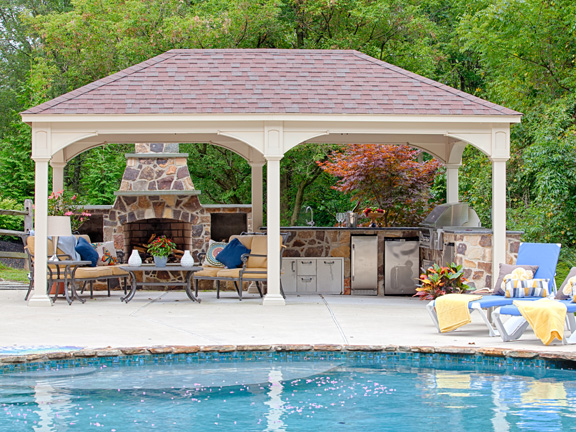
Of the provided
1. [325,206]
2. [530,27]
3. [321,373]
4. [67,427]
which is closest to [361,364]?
[321,373]

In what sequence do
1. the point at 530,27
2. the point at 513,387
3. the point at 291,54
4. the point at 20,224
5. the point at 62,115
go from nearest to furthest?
the point at 513,387
the point at 62,115
the point at 291,54
the point at 530,27
the point at 20,224

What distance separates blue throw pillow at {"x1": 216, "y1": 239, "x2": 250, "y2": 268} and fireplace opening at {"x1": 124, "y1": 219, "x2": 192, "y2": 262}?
246cm

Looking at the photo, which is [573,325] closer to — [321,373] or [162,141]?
[321,373]

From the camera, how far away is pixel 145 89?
1168cm

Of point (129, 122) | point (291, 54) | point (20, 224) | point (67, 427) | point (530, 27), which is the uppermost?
point (530, 27)

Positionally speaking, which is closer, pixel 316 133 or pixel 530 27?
pixel 316 133

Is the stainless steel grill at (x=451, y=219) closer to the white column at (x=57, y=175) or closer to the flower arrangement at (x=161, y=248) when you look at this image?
the flower arrangement at (x=161, y=248)

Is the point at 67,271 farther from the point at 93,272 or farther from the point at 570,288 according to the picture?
the point at 570,288

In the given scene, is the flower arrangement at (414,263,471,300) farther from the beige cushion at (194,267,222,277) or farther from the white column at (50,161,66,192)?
the white column at (50,161,66,192)

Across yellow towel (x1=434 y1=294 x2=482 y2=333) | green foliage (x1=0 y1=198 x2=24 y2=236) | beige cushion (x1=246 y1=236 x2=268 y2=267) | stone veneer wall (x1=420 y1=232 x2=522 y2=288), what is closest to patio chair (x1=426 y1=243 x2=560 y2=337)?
yellow towel (x1=434 y1=294 x2=482 y2=333)

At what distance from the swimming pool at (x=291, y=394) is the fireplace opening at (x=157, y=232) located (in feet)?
24.7

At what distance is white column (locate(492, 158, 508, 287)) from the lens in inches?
438

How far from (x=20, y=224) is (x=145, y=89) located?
35.8ft

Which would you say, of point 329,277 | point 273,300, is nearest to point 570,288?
→ point 273,300
